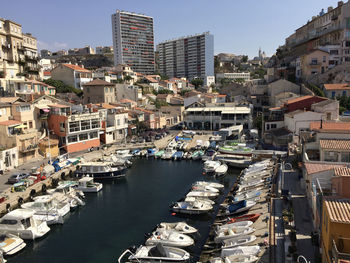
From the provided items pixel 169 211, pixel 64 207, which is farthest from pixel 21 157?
pixel 169 211

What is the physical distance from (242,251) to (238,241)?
5.12 feet

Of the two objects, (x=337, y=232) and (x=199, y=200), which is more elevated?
(x=337, y=232)

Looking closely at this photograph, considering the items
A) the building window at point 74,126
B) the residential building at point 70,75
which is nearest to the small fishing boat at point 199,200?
the building window at point 74,126

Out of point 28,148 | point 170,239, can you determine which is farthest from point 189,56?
point 170,239

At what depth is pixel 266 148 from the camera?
129 feet

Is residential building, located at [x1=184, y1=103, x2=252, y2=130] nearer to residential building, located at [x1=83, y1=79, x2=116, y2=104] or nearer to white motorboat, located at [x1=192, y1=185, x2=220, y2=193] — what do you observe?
A: residential building, located at [x1=83, y1=79, x2=116, y2=104]

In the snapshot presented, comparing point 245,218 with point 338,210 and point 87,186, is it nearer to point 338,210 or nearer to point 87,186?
point 338,210

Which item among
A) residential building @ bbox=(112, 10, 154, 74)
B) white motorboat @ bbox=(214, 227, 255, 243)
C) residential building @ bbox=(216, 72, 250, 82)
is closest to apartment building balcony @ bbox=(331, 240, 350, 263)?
white motorboat @ bbox=(214, 227, 255, 243)

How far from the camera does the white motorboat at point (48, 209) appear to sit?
76.8 ft

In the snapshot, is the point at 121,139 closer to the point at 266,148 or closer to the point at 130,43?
the point at 266,148

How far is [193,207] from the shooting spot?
24.3 meters

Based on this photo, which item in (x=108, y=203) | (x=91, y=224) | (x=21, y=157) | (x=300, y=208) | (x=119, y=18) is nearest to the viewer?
(x=300, y=208)

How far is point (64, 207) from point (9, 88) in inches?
1187

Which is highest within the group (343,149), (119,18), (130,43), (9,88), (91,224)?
(119,18)
